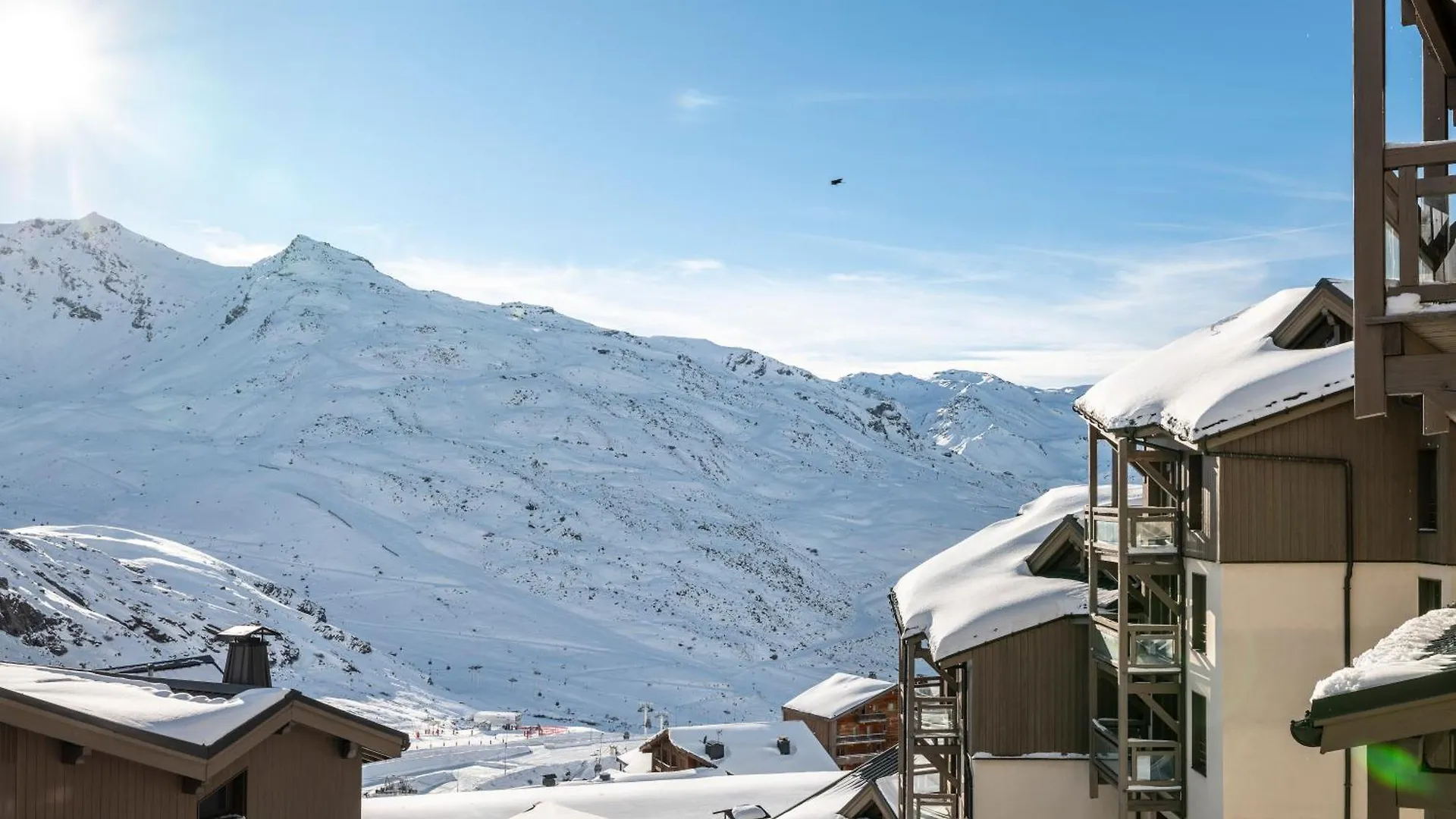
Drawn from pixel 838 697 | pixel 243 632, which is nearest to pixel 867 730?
pixel 838 697

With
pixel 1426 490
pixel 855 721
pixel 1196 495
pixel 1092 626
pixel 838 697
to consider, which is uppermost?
pixel 1426 490

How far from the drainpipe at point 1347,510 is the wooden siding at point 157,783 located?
1316cm

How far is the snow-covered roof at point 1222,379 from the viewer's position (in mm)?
15273

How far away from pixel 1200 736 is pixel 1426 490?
4.87m

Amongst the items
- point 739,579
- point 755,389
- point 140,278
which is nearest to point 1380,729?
point 739,579

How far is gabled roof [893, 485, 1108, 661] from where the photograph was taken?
2006cm

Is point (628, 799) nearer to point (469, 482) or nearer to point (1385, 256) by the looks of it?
point (1385, 256)

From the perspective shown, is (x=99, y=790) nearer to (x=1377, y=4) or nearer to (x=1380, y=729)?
(x=1380, y=729)

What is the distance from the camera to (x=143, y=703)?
40.7 feet

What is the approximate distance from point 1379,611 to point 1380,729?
38.0 feet

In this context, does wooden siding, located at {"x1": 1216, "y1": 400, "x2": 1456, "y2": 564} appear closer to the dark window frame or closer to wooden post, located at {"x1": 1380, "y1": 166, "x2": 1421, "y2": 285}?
the dark window frame

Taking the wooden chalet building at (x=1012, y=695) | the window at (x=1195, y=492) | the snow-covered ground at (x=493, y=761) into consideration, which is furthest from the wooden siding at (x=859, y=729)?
the window at (x=1195, y=492)

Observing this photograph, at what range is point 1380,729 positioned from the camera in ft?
17.5

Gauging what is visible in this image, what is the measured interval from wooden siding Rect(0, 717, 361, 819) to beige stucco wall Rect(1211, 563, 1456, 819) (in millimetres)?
12513
